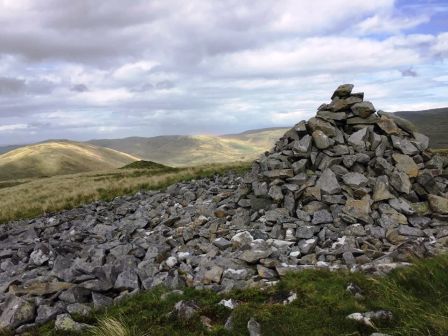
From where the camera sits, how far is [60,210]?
93.9 ft

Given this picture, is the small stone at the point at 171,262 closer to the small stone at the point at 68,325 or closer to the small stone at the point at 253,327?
the small stone at the point at 68,325

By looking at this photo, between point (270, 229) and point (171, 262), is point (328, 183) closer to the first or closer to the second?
point (270, 229)

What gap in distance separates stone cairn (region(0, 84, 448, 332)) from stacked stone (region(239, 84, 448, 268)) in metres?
0.05

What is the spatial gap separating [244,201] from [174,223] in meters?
3.29

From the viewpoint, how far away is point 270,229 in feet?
51.1

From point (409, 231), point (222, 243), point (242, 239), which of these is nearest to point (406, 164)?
point (409, 231)

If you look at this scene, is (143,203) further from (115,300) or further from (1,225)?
(115,300)

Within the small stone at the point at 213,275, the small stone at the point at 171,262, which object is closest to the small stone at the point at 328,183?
the small stone at the point at 213,275

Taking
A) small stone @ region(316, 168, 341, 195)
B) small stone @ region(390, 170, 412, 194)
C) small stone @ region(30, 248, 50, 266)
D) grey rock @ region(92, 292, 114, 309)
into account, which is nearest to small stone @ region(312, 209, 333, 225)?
small stone @ region(316, 168, 341, 195)

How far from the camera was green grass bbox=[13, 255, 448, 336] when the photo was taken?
793cm

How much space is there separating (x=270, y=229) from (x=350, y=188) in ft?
11.9

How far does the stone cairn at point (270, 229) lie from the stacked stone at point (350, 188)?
45 millimetres

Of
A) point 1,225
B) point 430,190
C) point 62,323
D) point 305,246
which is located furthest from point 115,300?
point 1,225

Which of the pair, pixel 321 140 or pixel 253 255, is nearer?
pixel 253 255
